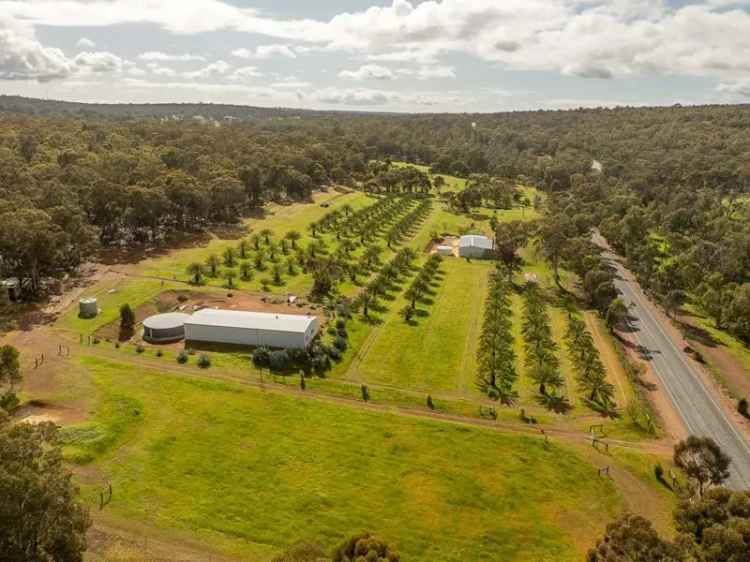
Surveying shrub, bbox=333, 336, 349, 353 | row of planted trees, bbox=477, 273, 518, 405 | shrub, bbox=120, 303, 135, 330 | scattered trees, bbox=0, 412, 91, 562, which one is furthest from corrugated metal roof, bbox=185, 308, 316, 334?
scattered trees, bbox=0, 412, 91, 562

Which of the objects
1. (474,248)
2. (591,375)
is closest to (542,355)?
(591,375)

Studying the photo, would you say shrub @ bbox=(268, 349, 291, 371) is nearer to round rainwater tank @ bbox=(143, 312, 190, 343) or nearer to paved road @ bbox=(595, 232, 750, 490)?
round rainwater tank @ bbox=(143, 312, 190, 343)

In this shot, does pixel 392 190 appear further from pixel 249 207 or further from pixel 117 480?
pixel 117 480

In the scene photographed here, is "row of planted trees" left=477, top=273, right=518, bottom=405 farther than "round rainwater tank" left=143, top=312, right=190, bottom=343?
No

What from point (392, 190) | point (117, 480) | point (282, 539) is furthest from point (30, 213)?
point (392, 190)

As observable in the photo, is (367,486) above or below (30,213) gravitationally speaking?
below

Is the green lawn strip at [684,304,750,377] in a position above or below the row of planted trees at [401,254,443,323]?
below

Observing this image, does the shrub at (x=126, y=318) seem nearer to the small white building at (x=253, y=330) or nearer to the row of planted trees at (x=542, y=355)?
the small white building at (x=253, y=330)

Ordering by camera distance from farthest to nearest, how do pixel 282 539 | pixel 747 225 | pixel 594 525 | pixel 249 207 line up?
pixel 249 207, pixel 747 225, pixel 594 525, pixel 282 539
